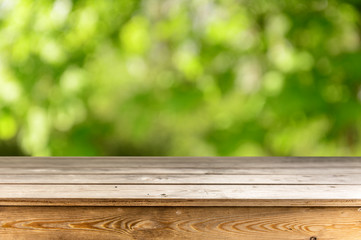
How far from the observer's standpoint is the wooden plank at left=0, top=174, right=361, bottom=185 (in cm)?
117

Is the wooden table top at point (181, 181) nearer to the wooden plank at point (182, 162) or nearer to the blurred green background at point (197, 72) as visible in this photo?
the wooden plank at point (182, 162)

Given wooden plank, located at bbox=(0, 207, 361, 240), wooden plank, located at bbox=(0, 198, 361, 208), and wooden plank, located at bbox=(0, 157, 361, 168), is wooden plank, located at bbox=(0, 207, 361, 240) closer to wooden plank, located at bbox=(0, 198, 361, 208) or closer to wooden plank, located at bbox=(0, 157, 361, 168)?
wooden plank, located at bbox=(0, 198, 361, 208)

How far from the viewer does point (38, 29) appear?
8.36 feet

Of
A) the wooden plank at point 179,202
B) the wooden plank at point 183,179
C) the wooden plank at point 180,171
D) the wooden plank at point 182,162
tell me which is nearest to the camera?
the wooden plank at point 179,202

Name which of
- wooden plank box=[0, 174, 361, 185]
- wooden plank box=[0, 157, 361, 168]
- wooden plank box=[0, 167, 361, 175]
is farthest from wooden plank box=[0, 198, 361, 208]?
wooden plank box=[0, 157, 361, 168]

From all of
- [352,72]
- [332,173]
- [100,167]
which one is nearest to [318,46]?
[352,72]

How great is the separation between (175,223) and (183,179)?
0.65 feet

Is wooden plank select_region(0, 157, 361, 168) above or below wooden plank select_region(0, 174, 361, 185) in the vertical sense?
above

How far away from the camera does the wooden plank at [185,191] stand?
1023 millimetres

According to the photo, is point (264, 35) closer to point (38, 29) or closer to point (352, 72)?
point (352, 72)

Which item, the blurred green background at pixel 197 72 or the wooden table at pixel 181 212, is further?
the blurred green background at pixel 197 72

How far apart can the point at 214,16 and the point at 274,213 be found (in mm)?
1742

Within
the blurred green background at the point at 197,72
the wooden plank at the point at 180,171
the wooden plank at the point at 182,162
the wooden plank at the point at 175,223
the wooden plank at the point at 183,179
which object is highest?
the blurred green background at the point at 197,72

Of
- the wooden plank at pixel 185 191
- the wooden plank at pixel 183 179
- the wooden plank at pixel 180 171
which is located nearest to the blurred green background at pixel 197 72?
the wooden plank at pixel 180 171
